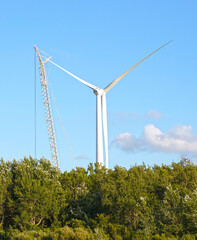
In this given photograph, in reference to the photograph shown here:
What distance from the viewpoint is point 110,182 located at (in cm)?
8006

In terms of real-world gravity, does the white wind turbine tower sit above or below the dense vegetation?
above

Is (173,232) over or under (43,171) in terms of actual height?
under

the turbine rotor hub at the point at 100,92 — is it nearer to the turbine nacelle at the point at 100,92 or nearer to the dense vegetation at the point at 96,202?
the turbine nacelle at the point at 100,92

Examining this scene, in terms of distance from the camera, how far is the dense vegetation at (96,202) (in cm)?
6231

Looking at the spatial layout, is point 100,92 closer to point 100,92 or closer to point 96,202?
point 100,92

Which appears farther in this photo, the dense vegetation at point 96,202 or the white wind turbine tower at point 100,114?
the white wind turbine tower at point 100,114

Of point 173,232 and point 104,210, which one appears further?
point 104,210

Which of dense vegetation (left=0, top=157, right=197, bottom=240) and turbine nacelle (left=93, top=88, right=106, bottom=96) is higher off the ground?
turbine nacelle (left=93, top=88, right=106, bottom=96)

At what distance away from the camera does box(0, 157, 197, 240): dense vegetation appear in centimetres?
6231

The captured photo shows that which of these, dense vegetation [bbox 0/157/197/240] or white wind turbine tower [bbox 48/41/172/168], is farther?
white wind turbine tower [bbox 48/41/172/168]

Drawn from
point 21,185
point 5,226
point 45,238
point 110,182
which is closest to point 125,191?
point 110,182

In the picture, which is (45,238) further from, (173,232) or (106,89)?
(106,89)

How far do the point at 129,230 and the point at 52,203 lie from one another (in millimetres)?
22320

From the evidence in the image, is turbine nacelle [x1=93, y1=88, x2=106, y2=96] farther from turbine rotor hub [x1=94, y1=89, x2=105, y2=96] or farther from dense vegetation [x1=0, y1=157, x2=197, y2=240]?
dense vegetation [x1=0, y1=157, x2=197, y2=240]
